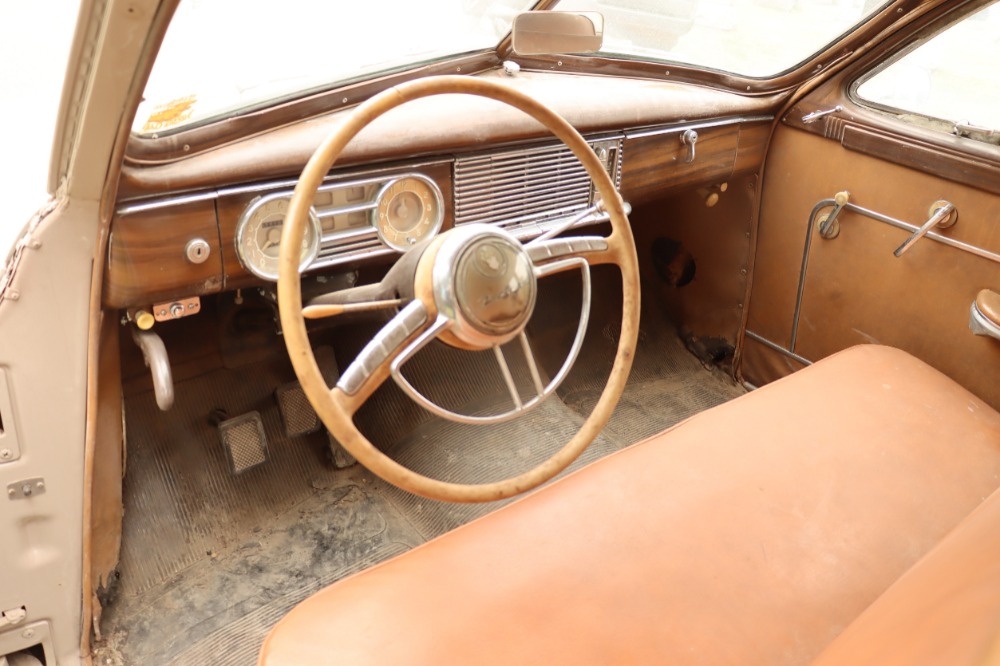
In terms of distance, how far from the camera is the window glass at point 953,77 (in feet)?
7.09

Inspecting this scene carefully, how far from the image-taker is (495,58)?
2236mm

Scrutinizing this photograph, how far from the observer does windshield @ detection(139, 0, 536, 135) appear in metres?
1.54

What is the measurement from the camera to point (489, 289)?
1.22m

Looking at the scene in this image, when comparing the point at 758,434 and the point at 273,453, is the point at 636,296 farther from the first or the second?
the point at 273,453

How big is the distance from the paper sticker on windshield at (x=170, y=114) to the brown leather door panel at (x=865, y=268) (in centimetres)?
189

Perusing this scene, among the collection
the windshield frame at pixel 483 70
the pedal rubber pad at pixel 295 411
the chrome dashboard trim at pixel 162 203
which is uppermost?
the windshield frame at pixel 483 70

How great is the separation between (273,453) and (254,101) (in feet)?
3.48

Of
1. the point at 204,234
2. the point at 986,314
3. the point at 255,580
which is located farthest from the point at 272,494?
the point at 986,314

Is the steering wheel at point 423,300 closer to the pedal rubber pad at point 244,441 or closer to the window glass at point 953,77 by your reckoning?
the pedal rubber pad at point 244,441

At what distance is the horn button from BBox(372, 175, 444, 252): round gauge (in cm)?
55

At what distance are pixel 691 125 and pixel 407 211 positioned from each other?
40.1 inches

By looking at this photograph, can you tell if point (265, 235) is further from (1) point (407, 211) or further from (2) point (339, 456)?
(2) point (339, 456)

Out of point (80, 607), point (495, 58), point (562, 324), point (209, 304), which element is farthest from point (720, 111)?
point (80, 607)

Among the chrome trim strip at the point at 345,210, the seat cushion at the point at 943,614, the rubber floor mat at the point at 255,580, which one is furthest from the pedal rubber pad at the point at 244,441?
the seat cushion at the point at 943,614
